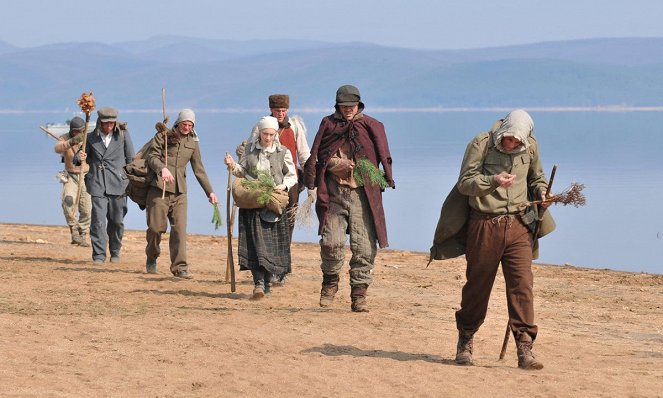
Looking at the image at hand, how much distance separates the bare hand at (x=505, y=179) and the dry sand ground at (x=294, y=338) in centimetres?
120

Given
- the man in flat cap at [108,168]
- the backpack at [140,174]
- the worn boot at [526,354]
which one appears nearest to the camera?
the worn boot at [526,354]

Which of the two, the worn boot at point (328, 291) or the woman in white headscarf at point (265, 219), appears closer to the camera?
the worn boot at point (328, 291)

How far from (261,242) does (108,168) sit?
11.5 feet

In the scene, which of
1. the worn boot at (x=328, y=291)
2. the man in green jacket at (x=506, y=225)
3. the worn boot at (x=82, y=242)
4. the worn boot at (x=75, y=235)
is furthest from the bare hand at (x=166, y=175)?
the man in green jacket at (x=506, y=225)

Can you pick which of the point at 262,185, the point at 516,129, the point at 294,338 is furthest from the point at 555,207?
the point at 516,129

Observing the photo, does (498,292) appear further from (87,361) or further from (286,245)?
(87,361)

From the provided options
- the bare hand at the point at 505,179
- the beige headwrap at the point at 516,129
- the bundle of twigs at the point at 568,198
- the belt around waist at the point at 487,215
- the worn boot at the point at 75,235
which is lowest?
the worn boot at the point at 75,235

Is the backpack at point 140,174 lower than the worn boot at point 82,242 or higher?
higher

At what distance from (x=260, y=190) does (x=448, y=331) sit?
206 cm

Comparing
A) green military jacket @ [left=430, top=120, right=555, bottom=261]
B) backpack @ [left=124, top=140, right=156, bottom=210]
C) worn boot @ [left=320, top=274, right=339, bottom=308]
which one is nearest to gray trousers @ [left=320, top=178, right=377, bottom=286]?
worn boot @ [left=320, top=274, right=339, bottom=308]

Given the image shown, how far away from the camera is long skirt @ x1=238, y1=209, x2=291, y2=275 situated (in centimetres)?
1202

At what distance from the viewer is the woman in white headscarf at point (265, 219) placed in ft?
39.3

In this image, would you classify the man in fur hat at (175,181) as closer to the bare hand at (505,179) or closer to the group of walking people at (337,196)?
the group of walking people at (337,196)

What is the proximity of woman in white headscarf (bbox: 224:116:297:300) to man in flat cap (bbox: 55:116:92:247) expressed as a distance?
5894 millimetres
